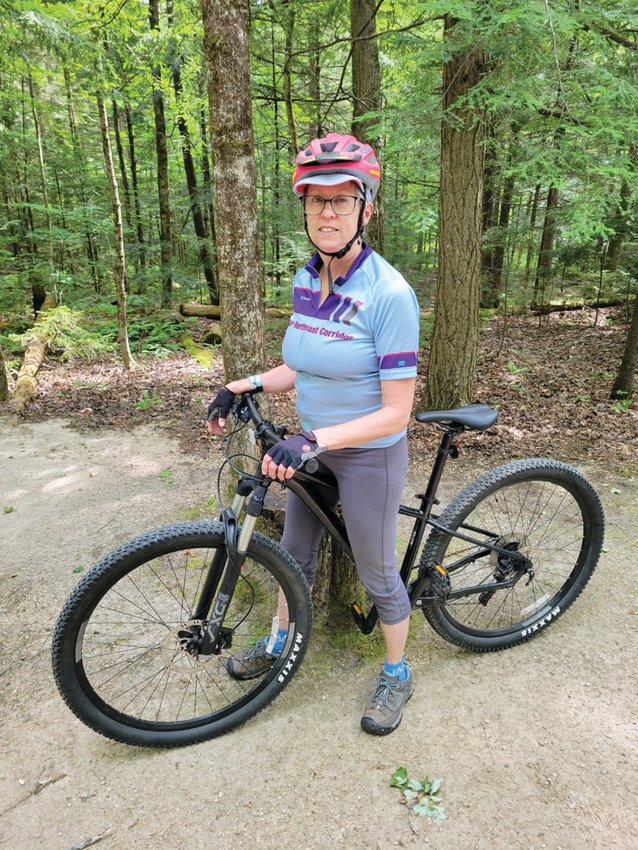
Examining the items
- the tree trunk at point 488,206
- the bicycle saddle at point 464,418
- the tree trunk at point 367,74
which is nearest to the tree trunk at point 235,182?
the bicycle saddle at point 464,418

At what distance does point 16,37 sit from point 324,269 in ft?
24.0

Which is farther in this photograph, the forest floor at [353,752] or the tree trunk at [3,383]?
the tree trunk at [3,383]

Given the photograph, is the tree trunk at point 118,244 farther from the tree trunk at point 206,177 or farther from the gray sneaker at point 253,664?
the gray sneaker at point 253,664

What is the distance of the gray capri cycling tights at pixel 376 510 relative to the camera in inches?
78.9

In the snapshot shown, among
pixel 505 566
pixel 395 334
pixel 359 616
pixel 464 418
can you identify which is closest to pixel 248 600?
pixel 359 616

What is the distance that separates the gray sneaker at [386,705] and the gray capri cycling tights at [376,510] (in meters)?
0.34

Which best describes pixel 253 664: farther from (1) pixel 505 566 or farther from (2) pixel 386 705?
(1) pixel 505 566

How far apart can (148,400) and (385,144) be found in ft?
16.3

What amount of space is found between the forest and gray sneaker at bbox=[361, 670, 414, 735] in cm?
194

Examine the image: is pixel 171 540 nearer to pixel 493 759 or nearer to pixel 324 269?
pixel 324 269

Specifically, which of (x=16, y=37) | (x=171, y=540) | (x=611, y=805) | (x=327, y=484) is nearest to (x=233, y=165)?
(x=327, y=484)

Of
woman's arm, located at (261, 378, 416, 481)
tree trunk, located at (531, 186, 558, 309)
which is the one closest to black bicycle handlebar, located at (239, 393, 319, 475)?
woman's arm, located at (261, 378, 416, 481)

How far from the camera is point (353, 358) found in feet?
5.88

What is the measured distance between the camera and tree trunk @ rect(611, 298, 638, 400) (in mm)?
6570
